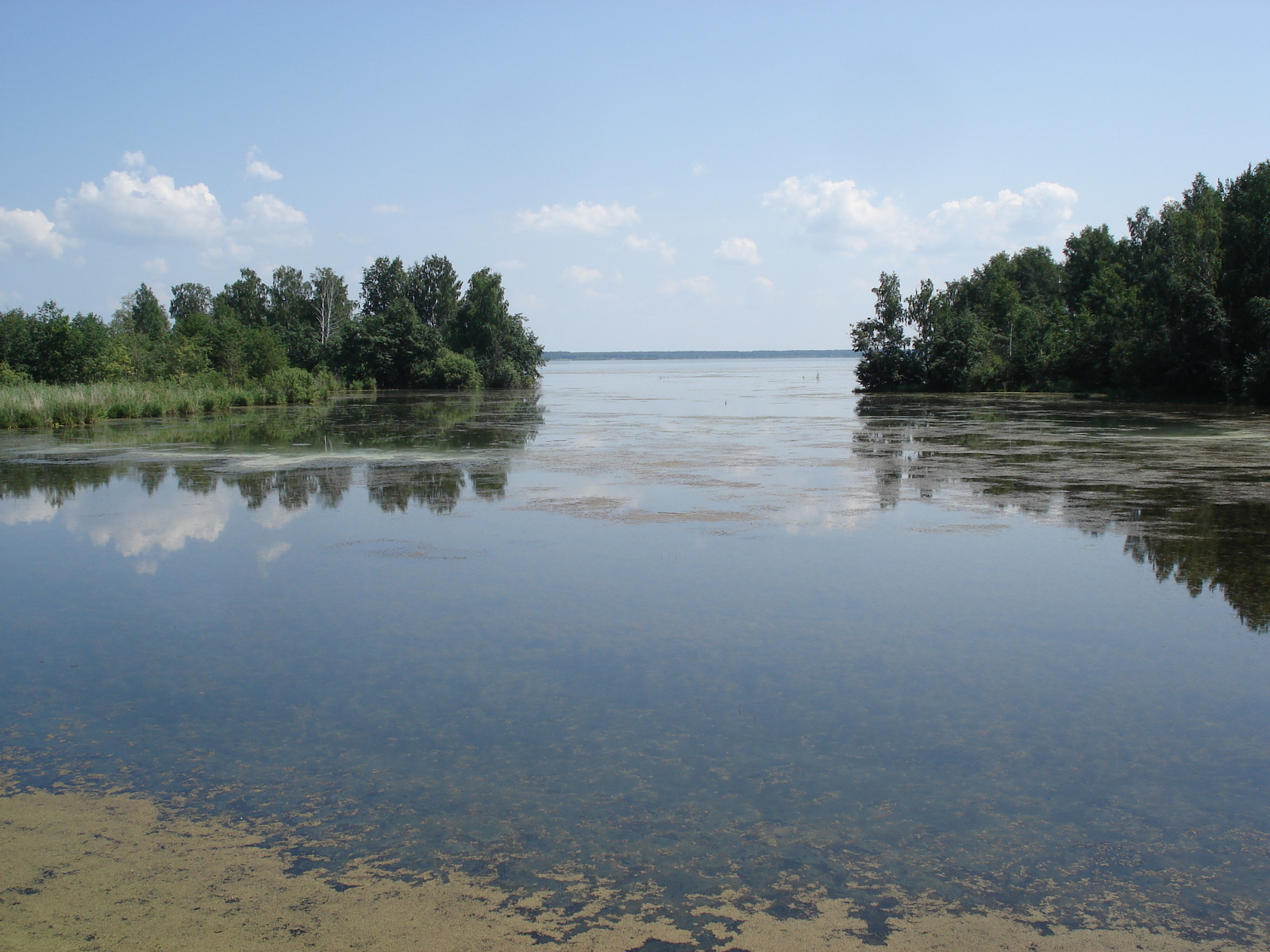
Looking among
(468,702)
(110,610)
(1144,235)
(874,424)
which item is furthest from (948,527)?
(1144,235)

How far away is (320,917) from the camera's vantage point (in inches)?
132

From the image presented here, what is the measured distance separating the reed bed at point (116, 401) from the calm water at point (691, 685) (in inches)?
751

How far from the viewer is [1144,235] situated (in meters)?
68.7

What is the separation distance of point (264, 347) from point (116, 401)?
57.7 feet

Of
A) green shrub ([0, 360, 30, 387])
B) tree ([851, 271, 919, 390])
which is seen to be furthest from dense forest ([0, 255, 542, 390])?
tree ([851, 271, 919, 390])

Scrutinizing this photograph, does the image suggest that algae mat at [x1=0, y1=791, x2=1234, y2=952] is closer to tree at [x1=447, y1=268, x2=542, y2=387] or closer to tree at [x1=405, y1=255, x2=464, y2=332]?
tree at [x1=447, y1=268, x2=542, y2=387]

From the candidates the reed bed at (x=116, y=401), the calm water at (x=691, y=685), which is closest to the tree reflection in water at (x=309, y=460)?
the calm water at (x=691, y=685)

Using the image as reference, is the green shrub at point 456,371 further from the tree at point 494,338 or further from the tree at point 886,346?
the tree at point 886,346

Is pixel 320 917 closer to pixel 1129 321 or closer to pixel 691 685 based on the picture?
pixel 691 685

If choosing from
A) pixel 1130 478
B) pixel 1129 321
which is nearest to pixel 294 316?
pixel 1129 321

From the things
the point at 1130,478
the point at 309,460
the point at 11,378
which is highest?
the point at 11,378

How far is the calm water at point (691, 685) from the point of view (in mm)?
3787

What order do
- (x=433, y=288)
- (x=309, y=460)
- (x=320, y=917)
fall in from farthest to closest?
1. (x=433, y=288)
2. (x=309, y=460)
3. (x=320, y=917)

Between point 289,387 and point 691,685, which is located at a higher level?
point 289,387
